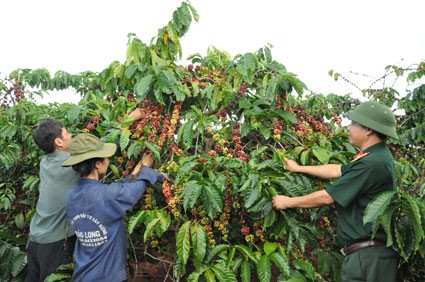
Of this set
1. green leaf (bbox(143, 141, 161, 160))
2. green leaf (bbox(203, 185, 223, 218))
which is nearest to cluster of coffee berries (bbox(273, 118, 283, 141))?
green leaf (bbox(203, 185, 223, 218))

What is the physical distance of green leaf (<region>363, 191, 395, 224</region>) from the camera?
1561mm

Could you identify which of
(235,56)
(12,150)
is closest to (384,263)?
(235,56)

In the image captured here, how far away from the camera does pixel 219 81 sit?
7.39 ft

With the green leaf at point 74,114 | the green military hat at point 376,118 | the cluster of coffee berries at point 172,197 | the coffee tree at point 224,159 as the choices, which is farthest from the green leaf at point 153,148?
the green military hat at point 376,118

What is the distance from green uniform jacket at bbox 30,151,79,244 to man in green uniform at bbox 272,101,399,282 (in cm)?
114

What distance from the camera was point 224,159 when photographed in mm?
1938

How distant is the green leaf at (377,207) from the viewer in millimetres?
1561

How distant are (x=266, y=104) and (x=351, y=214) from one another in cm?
70

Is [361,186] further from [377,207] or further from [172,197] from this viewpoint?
[172,197]

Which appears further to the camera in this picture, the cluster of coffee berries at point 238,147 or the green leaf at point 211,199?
the cluster of coffee berries at point 238,147

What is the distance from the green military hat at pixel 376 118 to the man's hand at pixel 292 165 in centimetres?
33

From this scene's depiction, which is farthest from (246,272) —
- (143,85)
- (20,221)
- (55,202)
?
(20,221)

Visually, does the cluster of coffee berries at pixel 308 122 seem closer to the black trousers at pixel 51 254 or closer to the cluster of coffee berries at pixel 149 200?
the cluster of coffee berries at pixel 149 200

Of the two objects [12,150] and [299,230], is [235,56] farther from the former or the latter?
[12,150]
